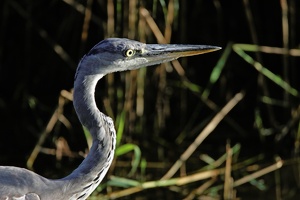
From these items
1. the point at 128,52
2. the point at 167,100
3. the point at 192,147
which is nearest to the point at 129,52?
the point at 128,52

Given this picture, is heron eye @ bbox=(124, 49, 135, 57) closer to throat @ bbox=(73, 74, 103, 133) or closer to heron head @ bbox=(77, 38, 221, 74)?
heron head @ bbox=(77, 38, 221, 74)

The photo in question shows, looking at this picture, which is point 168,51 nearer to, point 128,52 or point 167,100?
point 128,52

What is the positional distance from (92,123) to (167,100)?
2.86m

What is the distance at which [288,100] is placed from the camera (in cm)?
686

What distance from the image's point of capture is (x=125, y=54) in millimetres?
4289

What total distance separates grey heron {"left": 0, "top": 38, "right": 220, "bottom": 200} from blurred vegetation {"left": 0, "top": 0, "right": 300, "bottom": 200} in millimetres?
1240

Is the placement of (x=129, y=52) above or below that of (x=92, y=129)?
above

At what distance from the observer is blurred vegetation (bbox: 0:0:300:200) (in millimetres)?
6184

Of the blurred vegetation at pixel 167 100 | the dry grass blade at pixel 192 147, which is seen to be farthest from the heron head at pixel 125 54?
the dry grass blade at pixel 192 147

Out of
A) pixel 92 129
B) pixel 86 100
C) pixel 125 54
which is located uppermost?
pixel 125 54

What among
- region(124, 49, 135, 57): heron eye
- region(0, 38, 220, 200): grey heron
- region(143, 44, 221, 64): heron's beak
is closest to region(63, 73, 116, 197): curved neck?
region(0, 38, 220, 200): grey heron

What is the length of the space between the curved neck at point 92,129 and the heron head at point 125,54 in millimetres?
64

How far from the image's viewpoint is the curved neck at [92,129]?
4.25m

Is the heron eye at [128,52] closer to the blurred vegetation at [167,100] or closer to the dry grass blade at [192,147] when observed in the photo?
the blurred vegetation at [167,100]
